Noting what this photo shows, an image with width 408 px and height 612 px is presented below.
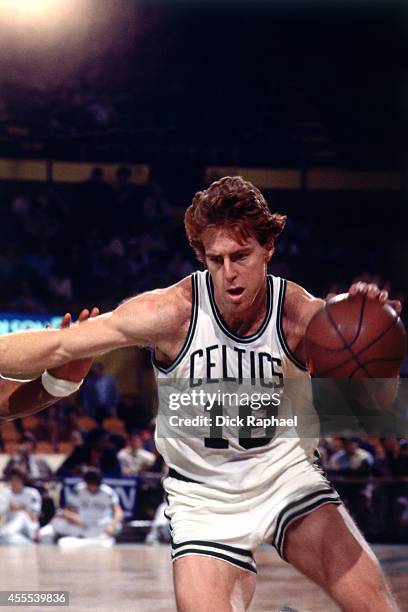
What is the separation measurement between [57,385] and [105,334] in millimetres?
772

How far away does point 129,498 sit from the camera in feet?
32.4

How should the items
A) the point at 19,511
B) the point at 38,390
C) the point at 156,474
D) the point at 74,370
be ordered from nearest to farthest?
1. the point at 74,370
2. the point at 38,390
3. the point at 19,511
4. the point at 156,474

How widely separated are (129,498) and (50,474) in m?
1.00

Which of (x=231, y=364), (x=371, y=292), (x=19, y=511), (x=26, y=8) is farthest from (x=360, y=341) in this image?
(x=26, y=8)

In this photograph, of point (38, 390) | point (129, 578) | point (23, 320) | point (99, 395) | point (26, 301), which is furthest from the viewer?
point (26, 301)

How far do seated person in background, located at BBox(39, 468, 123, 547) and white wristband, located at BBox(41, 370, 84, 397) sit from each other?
5667 mm

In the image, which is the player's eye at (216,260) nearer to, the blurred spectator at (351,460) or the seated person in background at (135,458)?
the blurred spectator at (351,460)

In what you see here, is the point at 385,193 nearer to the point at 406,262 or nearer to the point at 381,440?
the point at 406,262

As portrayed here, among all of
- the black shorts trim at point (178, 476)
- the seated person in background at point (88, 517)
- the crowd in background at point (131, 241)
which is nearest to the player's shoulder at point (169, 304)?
the black shorts trim at point (178, 476)

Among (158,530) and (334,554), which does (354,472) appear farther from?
(334,554)

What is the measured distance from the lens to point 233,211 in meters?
3.17

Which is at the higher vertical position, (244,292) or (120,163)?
(120,163)

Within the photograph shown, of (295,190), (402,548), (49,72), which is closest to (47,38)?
(49,72)

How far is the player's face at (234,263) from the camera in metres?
3.16
